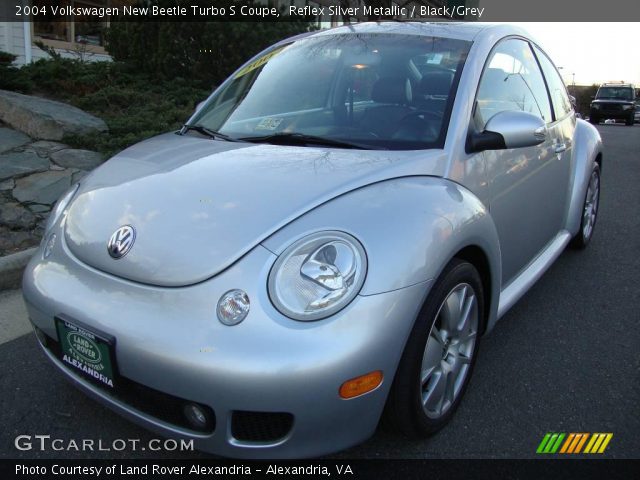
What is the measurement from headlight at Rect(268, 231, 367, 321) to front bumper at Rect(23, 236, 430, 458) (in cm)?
3

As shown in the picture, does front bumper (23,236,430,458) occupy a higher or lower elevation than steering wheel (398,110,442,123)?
lower

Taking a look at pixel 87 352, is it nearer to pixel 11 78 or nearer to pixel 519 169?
pixel 519 169

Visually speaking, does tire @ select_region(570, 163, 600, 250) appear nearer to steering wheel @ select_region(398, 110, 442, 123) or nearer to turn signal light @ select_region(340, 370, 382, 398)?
steering wheel @ select_region(398, 110, 442, 123)

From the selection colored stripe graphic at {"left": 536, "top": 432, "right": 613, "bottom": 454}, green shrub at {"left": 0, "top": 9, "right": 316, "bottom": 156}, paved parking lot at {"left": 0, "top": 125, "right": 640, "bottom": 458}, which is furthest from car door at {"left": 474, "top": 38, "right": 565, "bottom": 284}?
green shrub at {"left": 0, "top": 9, "right": 316, "bottom": 156}

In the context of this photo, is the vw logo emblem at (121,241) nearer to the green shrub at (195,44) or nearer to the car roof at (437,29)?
the car roof at (437,29)

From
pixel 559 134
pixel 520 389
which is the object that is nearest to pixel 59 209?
pixel 520 389

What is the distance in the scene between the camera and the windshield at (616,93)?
2406 cm

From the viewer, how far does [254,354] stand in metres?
1.48

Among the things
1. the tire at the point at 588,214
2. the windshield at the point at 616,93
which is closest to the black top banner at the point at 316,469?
the tire at the point at 588,214

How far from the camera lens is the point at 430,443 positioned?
6.54 ft

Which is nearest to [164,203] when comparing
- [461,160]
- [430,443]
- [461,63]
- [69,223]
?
[69,223]

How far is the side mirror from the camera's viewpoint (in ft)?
7.30

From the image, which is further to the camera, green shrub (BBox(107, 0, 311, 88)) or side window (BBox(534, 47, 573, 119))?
green shrub (BBox(107, 0, 311, 88))

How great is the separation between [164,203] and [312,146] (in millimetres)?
685
